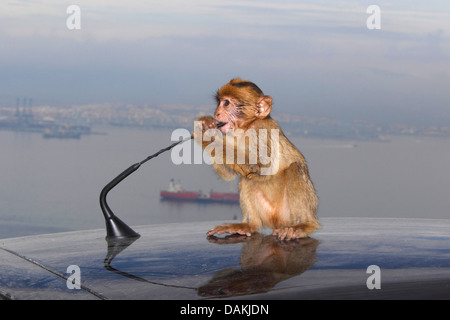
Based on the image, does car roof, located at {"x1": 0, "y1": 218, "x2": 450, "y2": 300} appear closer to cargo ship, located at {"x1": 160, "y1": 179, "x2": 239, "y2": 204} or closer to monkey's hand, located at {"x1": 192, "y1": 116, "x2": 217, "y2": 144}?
monkey's hand, located at {"x1": 192, "y1": 116, "x2": 217, "y2": 144}

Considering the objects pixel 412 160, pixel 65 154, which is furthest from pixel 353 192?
pixel 65 154

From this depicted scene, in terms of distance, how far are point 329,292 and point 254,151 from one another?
125 cm

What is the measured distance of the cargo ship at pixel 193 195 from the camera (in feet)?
267

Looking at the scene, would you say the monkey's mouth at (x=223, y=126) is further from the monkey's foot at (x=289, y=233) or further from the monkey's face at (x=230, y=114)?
the monkey's foot at (x=289, y=233)

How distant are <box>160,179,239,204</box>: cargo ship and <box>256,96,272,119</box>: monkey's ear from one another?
76673 mm

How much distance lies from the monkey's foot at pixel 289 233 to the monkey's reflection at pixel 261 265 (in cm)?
4

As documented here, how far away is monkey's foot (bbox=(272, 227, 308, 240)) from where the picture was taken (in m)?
3.71

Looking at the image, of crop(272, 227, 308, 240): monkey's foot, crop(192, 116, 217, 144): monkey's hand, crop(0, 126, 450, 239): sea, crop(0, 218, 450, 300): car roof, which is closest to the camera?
crop(0, 218, 450, 300): car roof

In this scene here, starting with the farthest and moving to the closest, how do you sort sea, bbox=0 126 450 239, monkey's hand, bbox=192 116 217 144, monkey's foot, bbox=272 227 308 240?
sea, bbox=0 126 450 239 < monkey's hand, bbox=192 116 217 144 < monkey's foot, bbox=272 227 308 240

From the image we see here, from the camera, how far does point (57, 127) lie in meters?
95.1

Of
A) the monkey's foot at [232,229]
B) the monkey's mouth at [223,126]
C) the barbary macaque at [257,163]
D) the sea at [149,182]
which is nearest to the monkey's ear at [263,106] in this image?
the barbary macaque at [257,163]

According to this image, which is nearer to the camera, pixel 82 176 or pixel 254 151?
pixel 254 151

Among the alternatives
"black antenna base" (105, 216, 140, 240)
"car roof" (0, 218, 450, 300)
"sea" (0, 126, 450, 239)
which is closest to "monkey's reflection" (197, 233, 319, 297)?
"car roof" (0, 218, 450, 300)
